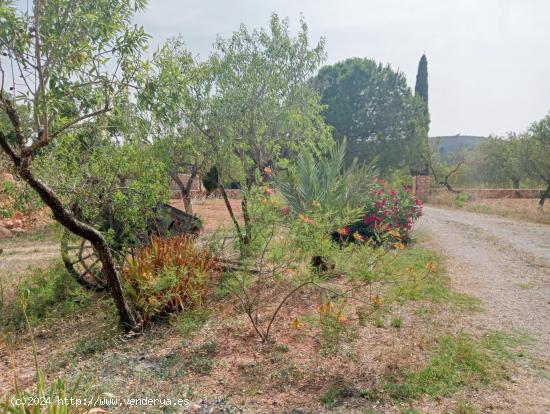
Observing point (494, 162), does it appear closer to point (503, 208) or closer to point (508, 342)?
point (503, 208)

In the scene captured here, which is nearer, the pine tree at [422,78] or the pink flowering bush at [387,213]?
the pink flowering bush at [387,213]

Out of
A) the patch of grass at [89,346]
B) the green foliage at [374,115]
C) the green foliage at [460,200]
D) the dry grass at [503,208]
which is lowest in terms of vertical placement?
the patch of grass at [89,346]

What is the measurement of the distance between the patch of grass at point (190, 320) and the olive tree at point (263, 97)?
108 inches

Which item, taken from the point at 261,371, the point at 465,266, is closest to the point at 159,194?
the point at 261,371

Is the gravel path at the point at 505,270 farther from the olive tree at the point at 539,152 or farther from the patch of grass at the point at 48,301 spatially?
the olive tree at the point at 539,152

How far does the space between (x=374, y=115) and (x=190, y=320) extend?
24.0m

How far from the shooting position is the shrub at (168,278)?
4.11 m

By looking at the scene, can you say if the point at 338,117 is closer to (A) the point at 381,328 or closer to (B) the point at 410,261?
(B) the point at 410,261

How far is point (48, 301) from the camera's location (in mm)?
5055

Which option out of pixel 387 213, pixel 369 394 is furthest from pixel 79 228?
pixel 387 213

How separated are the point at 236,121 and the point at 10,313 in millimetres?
4190

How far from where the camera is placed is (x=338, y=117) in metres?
25.6

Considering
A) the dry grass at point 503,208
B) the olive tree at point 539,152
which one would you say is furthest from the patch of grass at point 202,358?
the olive tree at point 539,152

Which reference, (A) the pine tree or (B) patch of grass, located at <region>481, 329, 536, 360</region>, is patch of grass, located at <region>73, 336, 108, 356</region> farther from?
(A) the pine tree
